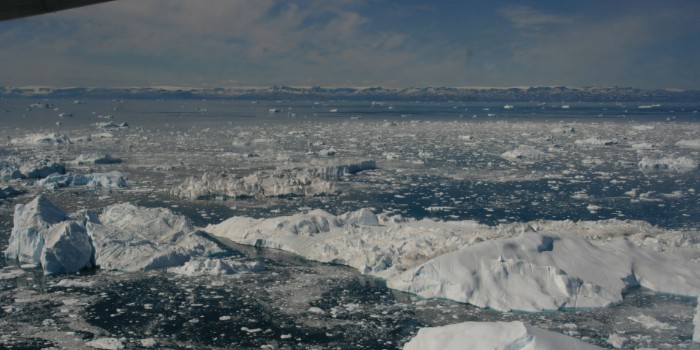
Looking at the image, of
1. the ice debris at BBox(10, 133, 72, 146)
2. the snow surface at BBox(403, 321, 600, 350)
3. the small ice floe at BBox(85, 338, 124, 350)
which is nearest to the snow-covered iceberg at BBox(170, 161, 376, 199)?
the small ice floe at BBox(85, 338, 124, 350)

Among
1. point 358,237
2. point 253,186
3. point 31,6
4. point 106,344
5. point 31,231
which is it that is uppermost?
point 31,6

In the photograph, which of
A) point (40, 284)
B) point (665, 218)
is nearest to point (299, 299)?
point (40, 284)

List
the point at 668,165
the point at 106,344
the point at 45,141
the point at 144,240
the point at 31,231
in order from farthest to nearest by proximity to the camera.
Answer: the point at 45,141
the point at 668,165
the point at 144,240
the point at 31,231
the point at 106,344

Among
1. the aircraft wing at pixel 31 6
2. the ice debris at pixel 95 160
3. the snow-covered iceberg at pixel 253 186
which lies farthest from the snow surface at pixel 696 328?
the ice debris at pixel 95 160

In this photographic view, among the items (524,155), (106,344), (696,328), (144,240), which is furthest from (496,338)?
(524,155)

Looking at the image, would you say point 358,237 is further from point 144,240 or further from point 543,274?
point 144,240

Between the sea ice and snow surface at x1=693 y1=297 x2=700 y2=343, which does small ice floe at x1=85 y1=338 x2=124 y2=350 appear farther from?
snow surface at x1=693 y1=297 x2=700 y2=343
